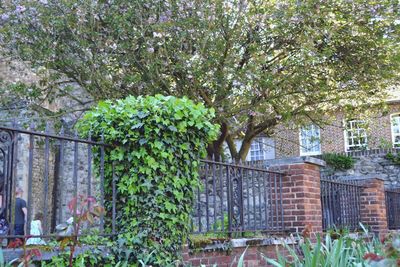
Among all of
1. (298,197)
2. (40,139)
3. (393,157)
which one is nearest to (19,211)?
(40,139)

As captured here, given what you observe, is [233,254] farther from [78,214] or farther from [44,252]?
[78,214]

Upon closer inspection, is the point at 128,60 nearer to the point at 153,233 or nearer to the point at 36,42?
the point at 36,42

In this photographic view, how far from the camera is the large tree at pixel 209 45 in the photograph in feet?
33.8

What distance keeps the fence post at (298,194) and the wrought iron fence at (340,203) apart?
980mm

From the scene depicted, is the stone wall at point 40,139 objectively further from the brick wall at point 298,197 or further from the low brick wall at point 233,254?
the low brick wall at point 233,254

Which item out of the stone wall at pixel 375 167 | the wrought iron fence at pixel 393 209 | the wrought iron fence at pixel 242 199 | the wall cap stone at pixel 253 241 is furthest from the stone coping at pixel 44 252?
the stone wall at pixel 375 167

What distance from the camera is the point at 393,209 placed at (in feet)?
41.4

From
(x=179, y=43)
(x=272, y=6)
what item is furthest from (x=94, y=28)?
(x=272, y=6)

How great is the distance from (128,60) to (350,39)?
4.96 meters

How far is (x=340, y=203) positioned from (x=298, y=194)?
2.05 metres

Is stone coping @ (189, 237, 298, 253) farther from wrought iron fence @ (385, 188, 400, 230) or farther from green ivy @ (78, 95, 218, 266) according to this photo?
wrought iron fence @ (385, 188, 400, 230)

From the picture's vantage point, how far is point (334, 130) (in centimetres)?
2297

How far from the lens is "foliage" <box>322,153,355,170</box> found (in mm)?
17688

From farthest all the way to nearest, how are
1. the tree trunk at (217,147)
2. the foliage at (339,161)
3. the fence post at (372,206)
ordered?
the foliage at (339,161) < the tree trunk at (217,147) < the fence post at (372,206)
